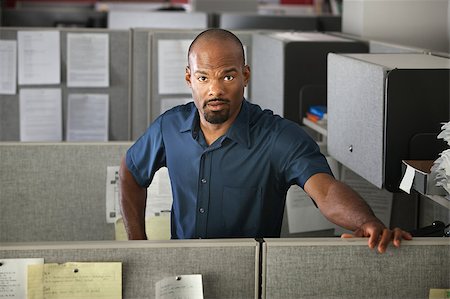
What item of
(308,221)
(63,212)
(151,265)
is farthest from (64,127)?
(151,265)

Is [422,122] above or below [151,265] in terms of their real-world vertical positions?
above

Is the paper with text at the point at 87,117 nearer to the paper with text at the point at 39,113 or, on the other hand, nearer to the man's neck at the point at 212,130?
the paper with text at the point at 39,113

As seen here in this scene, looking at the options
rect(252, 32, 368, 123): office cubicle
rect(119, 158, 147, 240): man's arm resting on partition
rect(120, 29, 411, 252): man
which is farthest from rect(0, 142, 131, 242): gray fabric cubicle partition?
rect(252, 32, 368, 123): office cubicle

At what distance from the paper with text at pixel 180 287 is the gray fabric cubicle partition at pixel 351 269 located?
11 centimetres

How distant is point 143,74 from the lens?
3465 millimetres

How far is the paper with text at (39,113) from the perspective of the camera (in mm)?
3473

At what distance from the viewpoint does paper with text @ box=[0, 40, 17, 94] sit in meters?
3.45

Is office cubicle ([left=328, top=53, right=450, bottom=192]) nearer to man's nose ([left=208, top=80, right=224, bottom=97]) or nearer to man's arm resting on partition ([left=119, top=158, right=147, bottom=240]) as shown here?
man's nose ([left=208, top=80, right=224, bottom=97])

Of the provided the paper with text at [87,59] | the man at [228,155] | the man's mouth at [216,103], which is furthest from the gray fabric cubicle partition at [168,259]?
the paper with text at [87,59]

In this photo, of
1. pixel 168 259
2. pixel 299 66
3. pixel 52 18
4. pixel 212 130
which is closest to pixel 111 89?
pixel 299 66

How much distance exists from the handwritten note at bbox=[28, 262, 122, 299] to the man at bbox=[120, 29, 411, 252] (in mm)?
483

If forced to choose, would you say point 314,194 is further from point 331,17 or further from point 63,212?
point 331,17

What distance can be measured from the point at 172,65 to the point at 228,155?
5.47ft

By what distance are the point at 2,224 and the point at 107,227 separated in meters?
0.30
